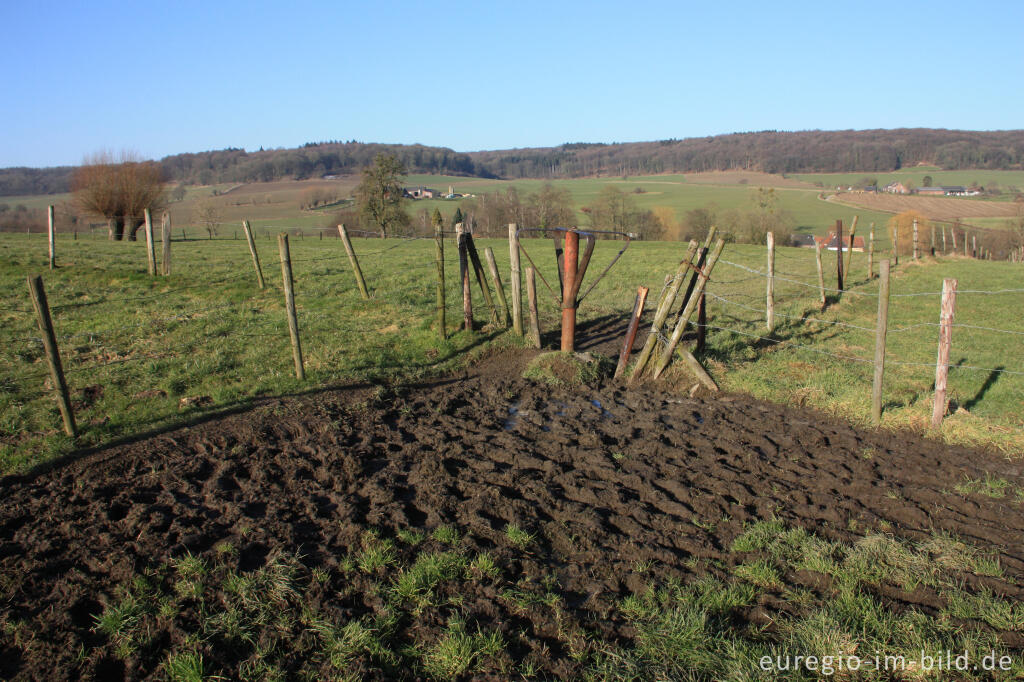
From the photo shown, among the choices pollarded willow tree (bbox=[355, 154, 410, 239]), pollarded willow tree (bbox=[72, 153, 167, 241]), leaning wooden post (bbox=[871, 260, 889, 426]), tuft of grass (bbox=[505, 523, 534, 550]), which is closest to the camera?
tuft of grass (bbox=[505, 523, 534, 550])

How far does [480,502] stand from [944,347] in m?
5.61

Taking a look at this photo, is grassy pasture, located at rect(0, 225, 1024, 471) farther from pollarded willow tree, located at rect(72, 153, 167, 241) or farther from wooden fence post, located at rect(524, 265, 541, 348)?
pollarded willow tree, located at rect(72, 153, 167, 241)

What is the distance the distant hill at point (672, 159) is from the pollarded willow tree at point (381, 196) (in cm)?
3632

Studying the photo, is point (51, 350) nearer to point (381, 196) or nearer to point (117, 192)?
point (117, 192)

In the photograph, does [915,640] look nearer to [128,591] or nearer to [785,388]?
[128,591]

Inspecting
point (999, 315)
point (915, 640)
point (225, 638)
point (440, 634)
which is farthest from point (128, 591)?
point (999, 315)

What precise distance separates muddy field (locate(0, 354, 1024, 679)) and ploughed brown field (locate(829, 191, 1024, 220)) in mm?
61684

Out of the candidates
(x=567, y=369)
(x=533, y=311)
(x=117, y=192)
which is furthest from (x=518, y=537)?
(x=117, y=192)

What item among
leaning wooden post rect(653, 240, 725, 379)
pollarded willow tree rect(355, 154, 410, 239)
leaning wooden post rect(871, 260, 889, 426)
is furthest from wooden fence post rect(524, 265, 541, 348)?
pollarded willow tree rect(355, 154, 410, 239)

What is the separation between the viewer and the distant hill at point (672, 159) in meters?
98.4

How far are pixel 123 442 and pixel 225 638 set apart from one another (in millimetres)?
3662

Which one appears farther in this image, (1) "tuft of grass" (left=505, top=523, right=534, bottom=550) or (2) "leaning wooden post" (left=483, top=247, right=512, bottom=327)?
(2) "leaning wooden post" (left=483, top=247, right=512, bottom=327)

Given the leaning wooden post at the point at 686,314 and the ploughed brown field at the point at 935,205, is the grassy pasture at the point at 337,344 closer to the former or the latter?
the leaning wooden post at the point at 686,314

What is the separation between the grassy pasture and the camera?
7.17 metres
